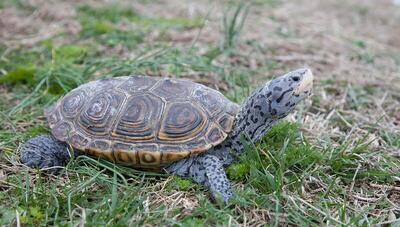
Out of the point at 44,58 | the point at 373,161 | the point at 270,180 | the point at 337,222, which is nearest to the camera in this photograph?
the point at 337,222

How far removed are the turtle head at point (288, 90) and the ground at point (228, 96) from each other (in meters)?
0.30

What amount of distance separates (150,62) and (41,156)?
1538mm

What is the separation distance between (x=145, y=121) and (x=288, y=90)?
39.0 inches

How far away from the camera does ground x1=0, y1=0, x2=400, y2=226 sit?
2.62m

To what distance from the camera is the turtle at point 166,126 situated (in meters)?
2.99

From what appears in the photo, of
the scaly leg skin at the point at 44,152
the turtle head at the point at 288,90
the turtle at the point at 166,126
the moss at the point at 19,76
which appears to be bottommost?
the moss at the point at 19,76

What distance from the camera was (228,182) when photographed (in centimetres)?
287

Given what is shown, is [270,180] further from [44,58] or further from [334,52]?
[334,52]

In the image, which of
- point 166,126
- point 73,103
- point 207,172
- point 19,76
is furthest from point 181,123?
point 19,76

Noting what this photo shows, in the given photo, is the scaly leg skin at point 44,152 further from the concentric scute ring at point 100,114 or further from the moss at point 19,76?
the moss at point 19,76

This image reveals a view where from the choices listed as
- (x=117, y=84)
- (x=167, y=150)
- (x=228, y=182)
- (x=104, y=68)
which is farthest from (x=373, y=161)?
(x=104, y=68)

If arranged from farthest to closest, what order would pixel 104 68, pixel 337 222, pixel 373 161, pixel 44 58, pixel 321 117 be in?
pixel 44 58 → pixel 104 68 → pixel 321 117 → pixel 373 161 → pixel 337 222

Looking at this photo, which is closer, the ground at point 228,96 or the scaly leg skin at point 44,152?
the ground at point 228,96

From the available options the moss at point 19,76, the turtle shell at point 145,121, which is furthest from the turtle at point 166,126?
the moss at point 19,76
